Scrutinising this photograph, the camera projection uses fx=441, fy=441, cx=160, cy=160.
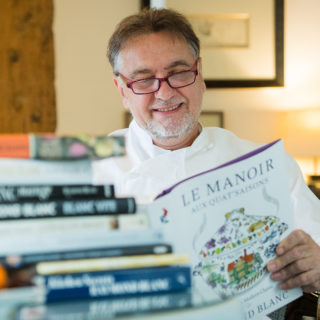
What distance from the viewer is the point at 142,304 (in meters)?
0.53

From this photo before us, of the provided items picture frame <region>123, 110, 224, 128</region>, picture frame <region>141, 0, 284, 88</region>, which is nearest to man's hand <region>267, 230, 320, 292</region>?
picture frame <region>123, 110, 224, 128</region>

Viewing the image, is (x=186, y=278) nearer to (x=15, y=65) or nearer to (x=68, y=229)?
(x=68, y=229)

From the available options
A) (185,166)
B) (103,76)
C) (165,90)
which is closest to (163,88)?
(165,90)

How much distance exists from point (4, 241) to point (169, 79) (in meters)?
0.90

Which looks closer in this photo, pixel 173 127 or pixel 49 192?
pixel 49 192

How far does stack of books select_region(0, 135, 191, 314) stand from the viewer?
1.84ft

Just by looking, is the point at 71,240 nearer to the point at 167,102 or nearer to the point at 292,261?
the point at 292,261

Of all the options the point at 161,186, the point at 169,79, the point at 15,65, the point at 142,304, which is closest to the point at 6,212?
the point at 142,304

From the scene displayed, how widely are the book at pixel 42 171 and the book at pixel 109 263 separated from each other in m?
0.12

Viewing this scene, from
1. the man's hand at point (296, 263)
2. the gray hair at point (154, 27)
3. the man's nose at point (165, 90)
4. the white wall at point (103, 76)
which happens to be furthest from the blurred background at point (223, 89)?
the man's hand at point (296, 263)

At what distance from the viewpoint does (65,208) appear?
610 mm

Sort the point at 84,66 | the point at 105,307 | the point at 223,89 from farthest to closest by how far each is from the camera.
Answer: the point at 223,89, the point at 84,66, the point at 105,307

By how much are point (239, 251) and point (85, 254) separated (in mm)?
339

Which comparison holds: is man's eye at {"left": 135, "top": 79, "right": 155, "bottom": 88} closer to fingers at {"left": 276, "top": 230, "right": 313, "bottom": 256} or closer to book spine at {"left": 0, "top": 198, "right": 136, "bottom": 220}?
fingers at {"left": 276, "top": 230, "right": 313, "bottom": 256}
